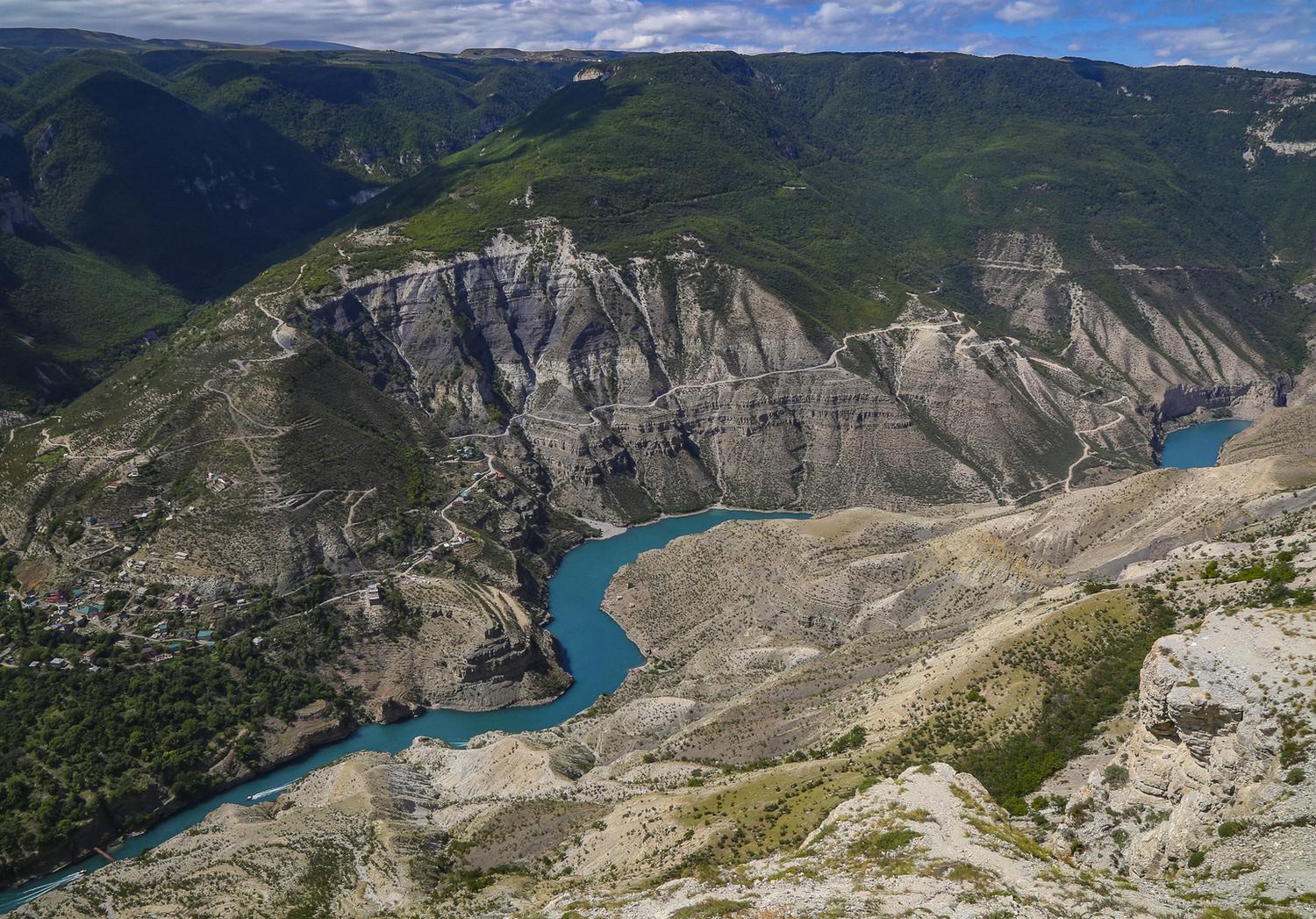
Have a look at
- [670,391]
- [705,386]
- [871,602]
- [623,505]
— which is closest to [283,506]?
[623,505]

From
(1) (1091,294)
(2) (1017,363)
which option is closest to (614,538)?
(2) (1017,363)

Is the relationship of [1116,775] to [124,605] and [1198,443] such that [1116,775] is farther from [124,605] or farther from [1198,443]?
[1198,443]

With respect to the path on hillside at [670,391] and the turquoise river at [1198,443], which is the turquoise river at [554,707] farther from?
the turquoise river at [1198,443]

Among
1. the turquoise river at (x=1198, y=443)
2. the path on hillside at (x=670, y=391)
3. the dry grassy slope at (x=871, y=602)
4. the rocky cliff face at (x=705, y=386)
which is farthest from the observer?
the turquoise river at (x=1198, y=443)

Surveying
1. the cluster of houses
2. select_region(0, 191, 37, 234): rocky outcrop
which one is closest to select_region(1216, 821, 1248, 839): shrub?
the cluster of houses

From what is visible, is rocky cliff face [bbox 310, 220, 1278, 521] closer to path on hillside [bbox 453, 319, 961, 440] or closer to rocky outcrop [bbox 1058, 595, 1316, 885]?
path on hillside [bbox 453, 319, 961, 440]

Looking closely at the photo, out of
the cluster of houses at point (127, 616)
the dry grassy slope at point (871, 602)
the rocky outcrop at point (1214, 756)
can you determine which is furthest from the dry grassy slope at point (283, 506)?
the rocky outcrop at point (1214, 756)

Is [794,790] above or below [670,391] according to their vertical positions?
below
